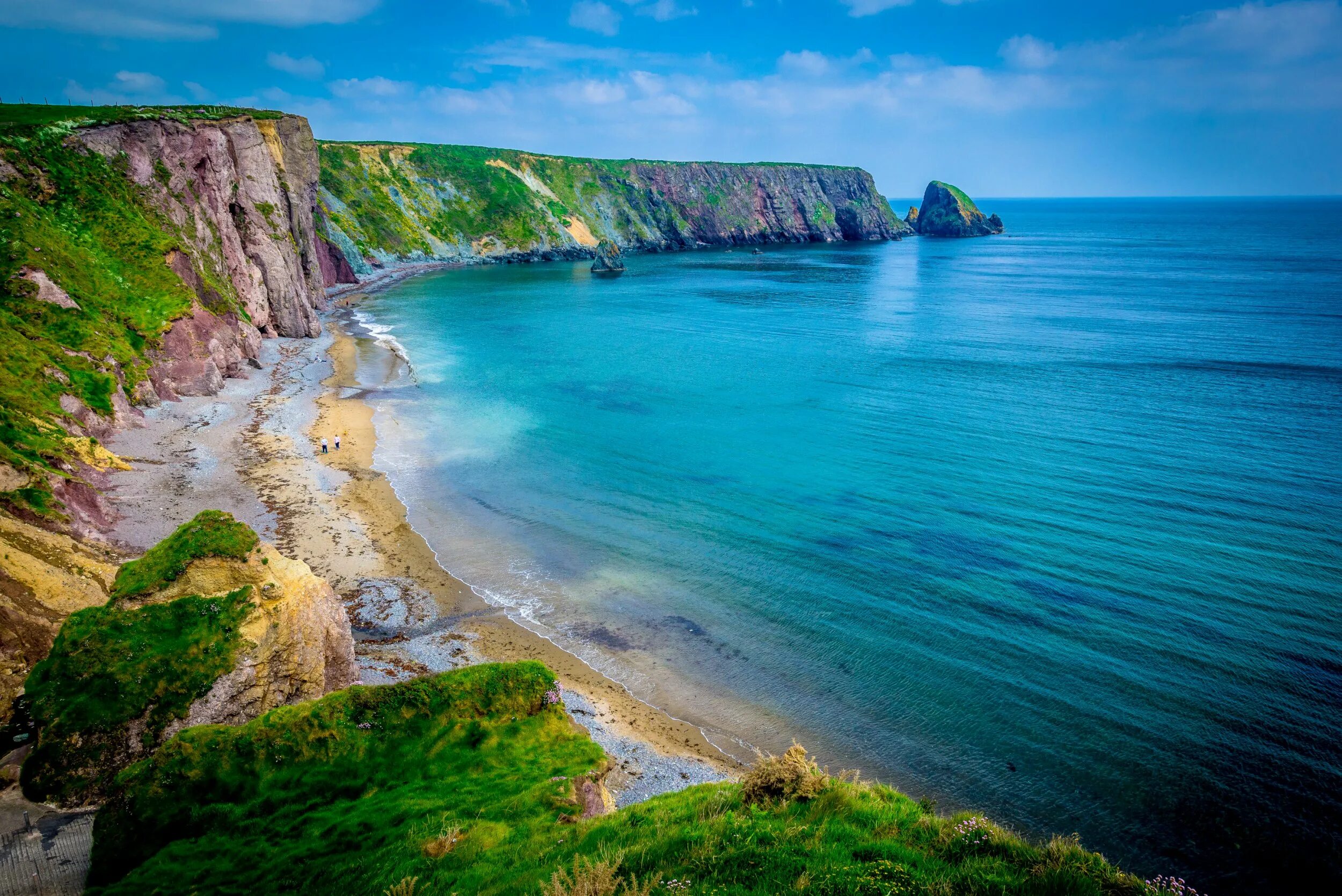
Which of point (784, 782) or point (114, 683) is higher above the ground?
point (114, 683)

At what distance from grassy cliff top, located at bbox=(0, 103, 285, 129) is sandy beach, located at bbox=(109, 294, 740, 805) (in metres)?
20.3

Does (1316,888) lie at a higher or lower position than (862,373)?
lower

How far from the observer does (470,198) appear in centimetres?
14125

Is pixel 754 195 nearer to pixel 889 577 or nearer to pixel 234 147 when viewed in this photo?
pixel 234 147

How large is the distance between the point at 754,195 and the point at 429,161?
281 ft

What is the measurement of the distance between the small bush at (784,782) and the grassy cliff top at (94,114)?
58.3 metres

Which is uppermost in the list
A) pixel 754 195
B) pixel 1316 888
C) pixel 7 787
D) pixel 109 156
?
pixel 754 195

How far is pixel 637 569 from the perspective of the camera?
87.2 feet

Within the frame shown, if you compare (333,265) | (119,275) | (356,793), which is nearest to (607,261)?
(333,265)

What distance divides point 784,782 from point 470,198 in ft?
485

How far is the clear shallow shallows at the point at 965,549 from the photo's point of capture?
1716 cm

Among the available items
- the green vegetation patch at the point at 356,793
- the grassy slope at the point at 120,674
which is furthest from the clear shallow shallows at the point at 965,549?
the grassy slope at the point at 120,674

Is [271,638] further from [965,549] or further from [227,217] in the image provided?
[227,217]

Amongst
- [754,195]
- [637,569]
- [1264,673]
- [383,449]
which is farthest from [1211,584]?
[754,195]
